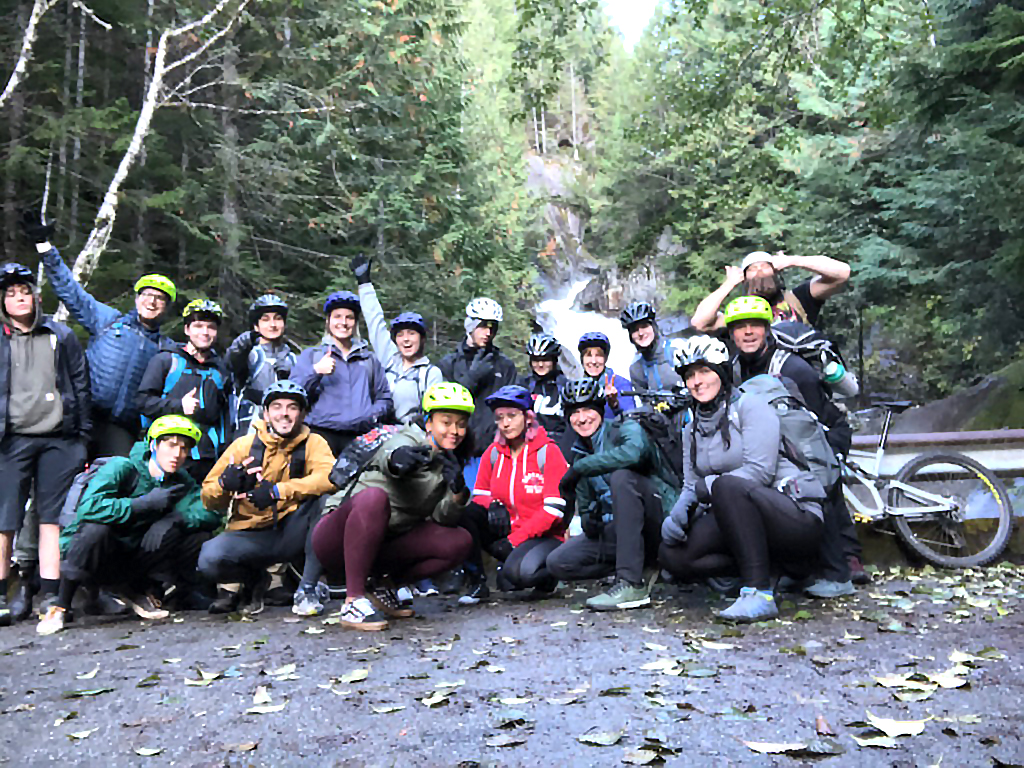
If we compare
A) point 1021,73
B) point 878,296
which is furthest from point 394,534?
point 878,296

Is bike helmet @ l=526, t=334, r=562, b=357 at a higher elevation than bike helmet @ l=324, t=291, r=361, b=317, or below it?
below

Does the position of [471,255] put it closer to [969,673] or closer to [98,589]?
[98,589]

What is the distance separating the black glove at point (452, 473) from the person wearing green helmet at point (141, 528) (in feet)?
5.86

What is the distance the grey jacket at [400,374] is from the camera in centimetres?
753

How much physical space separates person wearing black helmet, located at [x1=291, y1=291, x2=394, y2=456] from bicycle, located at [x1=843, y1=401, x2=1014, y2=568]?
389 centimetres

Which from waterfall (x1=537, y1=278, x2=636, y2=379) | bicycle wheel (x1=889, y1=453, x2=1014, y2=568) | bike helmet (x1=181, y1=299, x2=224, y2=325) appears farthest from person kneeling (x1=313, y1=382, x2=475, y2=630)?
waterfall (x1=537, y1=278, x2=636, y2=379)

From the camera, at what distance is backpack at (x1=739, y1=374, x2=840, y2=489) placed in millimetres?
5711

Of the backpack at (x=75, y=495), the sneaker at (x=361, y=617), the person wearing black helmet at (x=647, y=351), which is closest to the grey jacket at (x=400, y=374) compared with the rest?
the person wearing black helmet at (x=647, y=351)

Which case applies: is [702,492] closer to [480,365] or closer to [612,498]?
[612,498]

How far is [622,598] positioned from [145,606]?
11.4 ft

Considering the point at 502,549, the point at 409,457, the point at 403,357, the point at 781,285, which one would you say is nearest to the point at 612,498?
the point at 502,549

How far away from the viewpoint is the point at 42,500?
252 inches

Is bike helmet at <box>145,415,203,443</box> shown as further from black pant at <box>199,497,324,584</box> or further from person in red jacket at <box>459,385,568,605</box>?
person in red jacket at <box>459,385,568,605</box>

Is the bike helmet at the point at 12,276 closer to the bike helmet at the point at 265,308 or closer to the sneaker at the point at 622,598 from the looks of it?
the bike helmet at the point at 265,308
